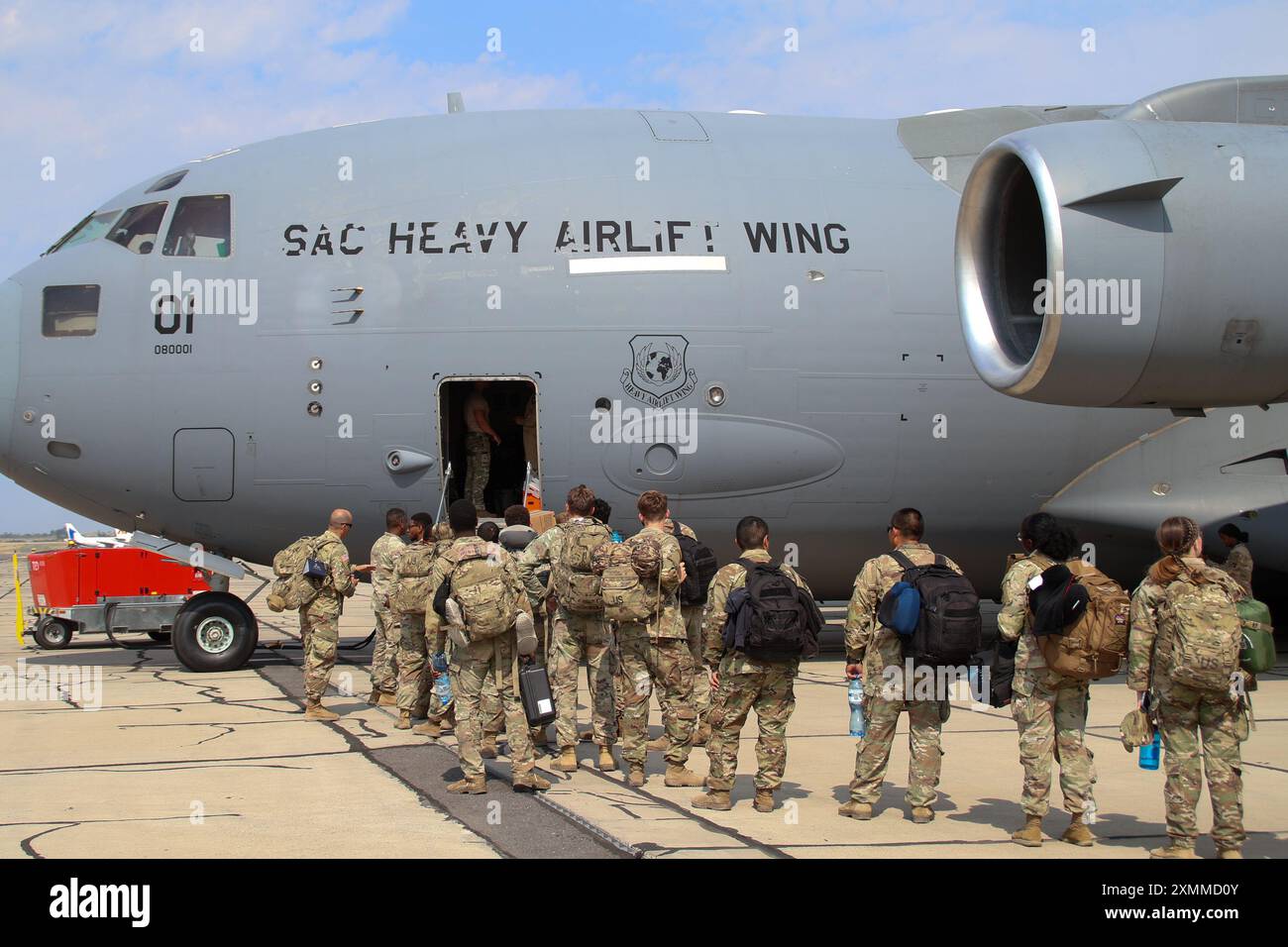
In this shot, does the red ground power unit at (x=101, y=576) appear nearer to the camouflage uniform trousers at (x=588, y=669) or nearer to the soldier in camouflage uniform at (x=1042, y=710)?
the camouflage uniform trousers at (x=588, y=669)

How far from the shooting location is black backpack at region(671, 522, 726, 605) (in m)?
8.85

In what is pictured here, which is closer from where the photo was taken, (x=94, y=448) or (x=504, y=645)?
(x=504, y=645)

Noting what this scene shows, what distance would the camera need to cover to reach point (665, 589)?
8.27 metres

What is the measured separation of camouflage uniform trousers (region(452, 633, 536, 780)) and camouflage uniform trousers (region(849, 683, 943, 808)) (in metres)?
2.00

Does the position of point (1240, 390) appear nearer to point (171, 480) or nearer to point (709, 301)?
point (709, 301)

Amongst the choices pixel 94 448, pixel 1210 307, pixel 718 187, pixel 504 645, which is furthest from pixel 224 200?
pixel 1210 307

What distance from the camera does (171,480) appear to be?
1252 cm

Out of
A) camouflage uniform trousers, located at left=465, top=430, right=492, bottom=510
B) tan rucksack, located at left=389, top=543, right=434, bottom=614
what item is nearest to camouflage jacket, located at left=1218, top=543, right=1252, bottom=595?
camouflage uniform trousers, located at left=465, top=430, right=492, bottom=510

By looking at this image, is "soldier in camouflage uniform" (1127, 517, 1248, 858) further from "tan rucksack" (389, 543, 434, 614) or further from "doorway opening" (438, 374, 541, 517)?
"doorway opening" (438, 374, 541, 517)

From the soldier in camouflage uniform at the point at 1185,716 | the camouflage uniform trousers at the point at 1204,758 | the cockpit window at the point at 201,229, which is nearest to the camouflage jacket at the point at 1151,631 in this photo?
the soldier in camouflage uniform at the point at 1185,716

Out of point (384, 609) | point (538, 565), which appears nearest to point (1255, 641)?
point (538, 565)
